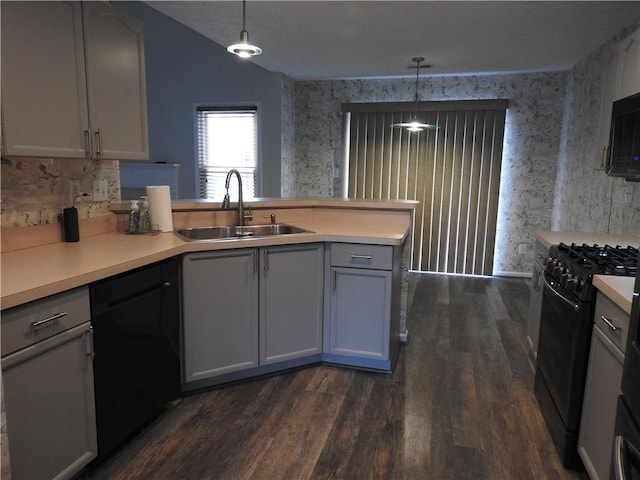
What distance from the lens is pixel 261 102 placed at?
5809mm

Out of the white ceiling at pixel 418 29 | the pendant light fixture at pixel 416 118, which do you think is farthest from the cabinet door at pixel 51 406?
the pendant light fixture at pixel 416 118

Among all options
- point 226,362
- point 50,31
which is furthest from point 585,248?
point 50,31

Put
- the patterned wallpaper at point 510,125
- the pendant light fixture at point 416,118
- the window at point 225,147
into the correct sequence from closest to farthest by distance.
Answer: the pendant light fixture at point 416,118 → the patterned wallpaper at point 510,125 → the window at point 225,147

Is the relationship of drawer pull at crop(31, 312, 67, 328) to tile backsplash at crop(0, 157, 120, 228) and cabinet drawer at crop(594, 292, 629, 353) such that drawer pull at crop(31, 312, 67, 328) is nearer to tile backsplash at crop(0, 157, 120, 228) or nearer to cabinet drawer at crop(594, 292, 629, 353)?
tile backsplash at crop(0, 157, 120, 228)

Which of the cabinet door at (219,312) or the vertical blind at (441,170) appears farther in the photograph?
the vertical blind at (441,170)

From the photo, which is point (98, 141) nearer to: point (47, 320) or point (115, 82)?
point (115, 82)

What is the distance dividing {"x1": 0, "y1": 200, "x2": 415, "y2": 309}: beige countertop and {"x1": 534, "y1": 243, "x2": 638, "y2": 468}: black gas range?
0.90 metres

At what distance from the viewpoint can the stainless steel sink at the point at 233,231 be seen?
9.90 feet

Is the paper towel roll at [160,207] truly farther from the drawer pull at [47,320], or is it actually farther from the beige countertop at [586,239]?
the beige countertop at [586,239]

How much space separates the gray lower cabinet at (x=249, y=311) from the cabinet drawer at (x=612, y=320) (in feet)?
5.00

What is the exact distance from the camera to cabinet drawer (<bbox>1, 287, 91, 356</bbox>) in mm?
1461

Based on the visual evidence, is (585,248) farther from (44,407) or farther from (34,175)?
(34,175)

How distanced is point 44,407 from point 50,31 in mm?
1509

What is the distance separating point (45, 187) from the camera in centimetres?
231
